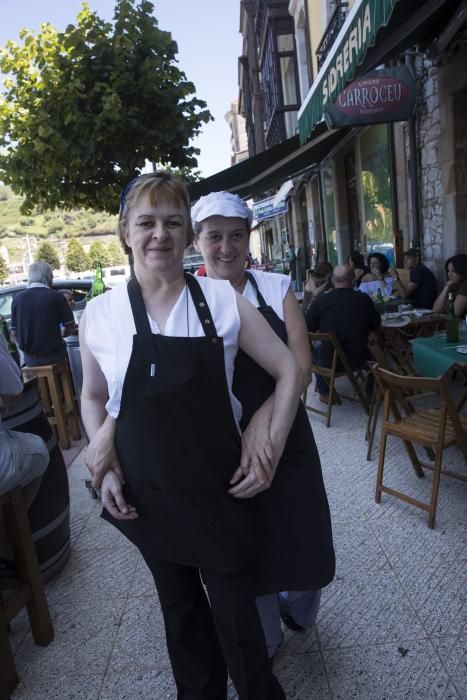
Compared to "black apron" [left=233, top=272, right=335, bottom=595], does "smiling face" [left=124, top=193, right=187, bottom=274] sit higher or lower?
higher

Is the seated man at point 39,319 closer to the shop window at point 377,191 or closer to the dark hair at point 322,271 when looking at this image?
the dark hair at point 322,271

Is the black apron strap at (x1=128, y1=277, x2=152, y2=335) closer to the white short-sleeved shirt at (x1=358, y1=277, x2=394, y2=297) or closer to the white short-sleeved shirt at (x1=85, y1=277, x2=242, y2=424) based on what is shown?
the white short-sleeved shirt at (x1=85, y1=277, x2=242, y2=424)

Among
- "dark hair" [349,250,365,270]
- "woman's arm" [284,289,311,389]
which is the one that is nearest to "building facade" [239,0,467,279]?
"dark hair" [349,250,365,270]

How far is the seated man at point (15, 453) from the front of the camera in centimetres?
200

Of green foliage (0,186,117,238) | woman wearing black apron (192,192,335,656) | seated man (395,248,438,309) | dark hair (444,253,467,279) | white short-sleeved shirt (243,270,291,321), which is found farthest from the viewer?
green foliage (0,186,117,238)

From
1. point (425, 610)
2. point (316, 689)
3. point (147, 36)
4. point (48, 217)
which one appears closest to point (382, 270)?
point (147, 36)

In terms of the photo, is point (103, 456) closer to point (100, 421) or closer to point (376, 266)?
point (100, 421)

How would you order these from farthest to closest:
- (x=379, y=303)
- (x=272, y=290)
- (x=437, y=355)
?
(x=379, y=303) → (x=437, y=355) → (x=272, y=290)

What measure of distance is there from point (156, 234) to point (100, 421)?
0.56 metres

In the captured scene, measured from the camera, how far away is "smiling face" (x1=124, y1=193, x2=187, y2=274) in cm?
123

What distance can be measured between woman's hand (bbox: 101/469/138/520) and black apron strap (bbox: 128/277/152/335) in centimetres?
Answer: 39

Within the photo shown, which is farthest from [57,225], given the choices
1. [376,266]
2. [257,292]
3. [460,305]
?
[257,292]

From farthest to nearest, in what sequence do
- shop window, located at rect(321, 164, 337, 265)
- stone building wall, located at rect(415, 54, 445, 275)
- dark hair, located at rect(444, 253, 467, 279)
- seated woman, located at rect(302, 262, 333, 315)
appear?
1. shop window, located at rect(321, 164, 337, 265)
2. seated woman, located at rect(302, 262, 333, 315)
3. stone building wall, located at rect(415, 54, 445, 275)
4. dark hair, located at rect(444, 253, 467, 279)

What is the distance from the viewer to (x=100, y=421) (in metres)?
1.40
